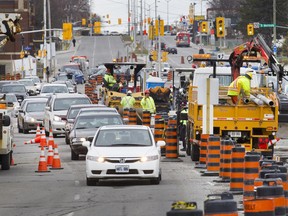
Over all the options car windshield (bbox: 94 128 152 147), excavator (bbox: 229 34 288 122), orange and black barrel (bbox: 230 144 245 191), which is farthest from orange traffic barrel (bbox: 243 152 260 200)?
excavator (bbox: 229 34 288 122)

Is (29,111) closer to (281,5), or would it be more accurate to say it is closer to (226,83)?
(226,83)

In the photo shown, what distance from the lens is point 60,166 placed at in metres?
27.6

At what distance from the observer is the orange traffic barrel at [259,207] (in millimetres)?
9703

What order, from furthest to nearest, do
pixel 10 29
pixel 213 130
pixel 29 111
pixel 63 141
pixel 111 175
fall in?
pixel 29 111 → pixel 63 141 → pixel 10 29 → pixel 213 130 → pixel 111 175

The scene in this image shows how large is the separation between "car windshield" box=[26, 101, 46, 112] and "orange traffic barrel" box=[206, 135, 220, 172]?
22.1 meters

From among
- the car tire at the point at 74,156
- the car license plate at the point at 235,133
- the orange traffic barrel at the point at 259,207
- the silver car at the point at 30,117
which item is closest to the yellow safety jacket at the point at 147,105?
the silver car at the point at 30,117

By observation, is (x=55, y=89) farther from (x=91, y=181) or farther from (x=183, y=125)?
A: (x=91, y=181)

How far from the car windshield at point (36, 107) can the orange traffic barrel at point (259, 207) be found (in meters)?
36.5

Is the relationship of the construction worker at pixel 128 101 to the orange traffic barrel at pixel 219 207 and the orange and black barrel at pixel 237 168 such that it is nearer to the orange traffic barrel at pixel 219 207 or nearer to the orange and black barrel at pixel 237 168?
the orange and black barrel at pixel 237 168

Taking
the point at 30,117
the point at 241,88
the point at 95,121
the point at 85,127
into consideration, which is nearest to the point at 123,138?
the point at 241,88

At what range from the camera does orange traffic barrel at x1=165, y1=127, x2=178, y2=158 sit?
1167 inches

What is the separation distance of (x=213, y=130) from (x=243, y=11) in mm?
101185

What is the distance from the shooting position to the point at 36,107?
4647cm

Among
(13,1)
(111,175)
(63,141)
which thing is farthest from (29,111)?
(13,1)
